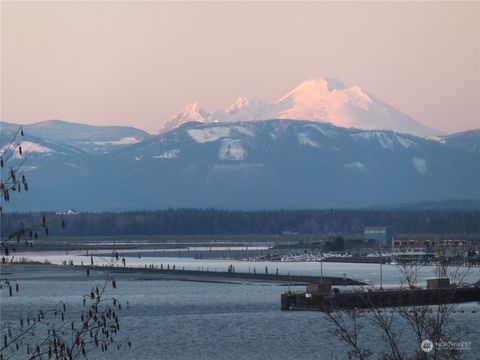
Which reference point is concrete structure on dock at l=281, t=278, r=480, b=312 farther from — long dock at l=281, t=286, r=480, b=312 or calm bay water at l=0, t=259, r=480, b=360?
calm bay water at l=0, t=259, r=480, b=360

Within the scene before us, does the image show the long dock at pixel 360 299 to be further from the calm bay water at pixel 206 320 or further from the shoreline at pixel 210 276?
the shoreline at pixel 210 276

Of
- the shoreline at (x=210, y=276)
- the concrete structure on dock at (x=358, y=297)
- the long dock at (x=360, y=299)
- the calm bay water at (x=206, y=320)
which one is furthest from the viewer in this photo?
the shoreline at (x=210, y=276)

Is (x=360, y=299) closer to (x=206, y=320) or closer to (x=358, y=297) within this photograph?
(x=358, y=297)

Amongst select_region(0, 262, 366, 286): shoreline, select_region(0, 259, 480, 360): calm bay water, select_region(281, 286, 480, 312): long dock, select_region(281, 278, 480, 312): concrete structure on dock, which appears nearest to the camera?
select_region(0, 259, 480, 360): calm bay water

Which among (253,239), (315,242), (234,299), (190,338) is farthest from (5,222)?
(190,338)

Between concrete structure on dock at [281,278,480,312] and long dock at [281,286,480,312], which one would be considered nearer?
long dock at [281,286,480,312]

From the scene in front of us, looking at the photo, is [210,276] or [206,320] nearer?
[206,320]

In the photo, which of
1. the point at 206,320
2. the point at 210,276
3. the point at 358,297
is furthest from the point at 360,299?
the point at 210,276

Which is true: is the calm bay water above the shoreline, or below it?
below

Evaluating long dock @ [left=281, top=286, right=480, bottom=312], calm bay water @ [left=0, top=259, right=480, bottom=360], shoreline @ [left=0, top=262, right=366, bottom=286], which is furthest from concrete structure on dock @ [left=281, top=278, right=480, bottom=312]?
shoreline @ [left=0, top=262, right=366, bottom=286]

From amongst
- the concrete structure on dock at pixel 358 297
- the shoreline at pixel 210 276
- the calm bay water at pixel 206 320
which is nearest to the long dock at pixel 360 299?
the concrete structure on dock at pixel 358 297

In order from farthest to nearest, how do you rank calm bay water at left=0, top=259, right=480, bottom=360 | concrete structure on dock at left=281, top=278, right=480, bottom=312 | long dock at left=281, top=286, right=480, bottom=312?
concrete structure on dock at left=281, top=278, right=480, bottom=312
long dock at left=281, top=286, right=480, bottom=312
calm bay water at left=0, top=259, right=480, bottom=360

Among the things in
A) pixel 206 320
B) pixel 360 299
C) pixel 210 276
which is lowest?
pixel 206 320

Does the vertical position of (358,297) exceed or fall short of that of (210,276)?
it falls short
